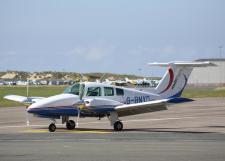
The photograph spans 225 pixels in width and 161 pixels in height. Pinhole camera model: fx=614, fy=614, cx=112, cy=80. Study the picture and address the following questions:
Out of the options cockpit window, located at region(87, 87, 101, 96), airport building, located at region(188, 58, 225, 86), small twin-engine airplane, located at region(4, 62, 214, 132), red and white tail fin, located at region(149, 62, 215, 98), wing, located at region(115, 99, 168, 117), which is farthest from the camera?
airport building, located at region(188, 58, 225, 86)

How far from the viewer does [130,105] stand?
3023cm

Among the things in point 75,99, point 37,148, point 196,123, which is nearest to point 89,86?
point 75,99

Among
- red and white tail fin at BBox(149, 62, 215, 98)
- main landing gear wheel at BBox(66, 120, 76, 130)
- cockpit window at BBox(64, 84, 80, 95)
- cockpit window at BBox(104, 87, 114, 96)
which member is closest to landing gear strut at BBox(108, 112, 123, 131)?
cockpit window at BBox(104, 87, 114, 96)

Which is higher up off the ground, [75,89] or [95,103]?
[75,89]

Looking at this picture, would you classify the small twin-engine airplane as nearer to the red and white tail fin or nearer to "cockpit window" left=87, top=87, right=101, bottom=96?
"cockpit window" left=87, top=87, right=101, bottom=96

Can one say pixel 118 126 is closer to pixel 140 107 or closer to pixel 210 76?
pixel 140 107

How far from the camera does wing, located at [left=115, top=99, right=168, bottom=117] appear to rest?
1169 inches

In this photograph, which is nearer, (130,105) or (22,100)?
(130,105)

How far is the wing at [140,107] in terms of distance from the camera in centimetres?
2970

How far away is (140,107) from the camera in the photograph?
99.6ft

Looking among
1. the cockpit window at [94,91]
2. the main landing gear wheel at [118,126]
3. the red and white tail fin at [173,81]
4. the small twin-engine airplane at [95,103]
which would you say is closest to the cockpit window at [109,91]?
the small twin-engine airplane at [95,103]

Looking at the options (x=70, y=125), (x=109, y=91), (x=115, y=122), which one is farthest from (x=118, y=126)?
(x=70, y=125)

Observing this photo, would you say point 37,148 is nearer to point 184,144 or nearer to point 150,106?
point 184,144

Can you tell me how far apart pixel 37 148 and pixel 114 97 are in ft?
38.6
